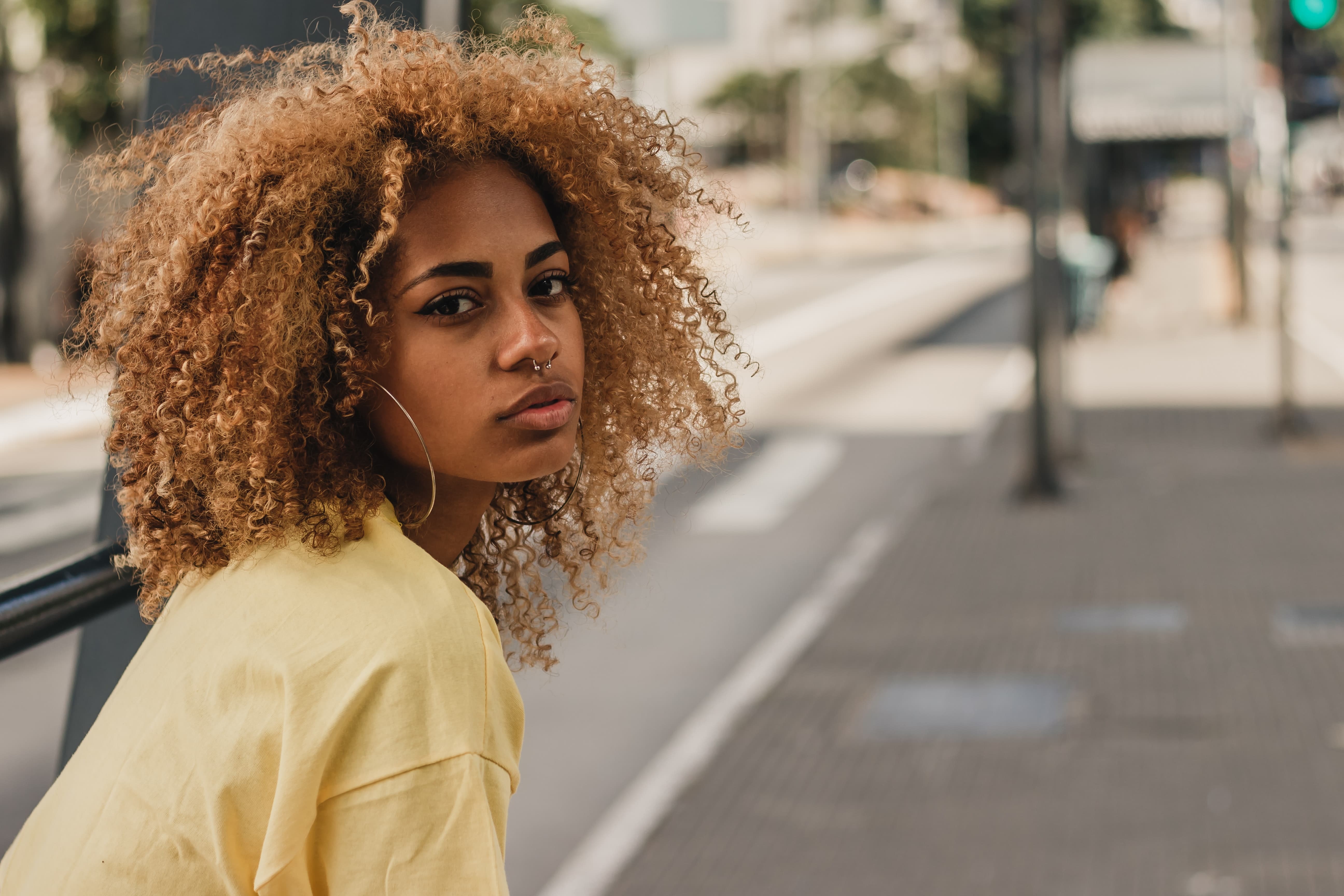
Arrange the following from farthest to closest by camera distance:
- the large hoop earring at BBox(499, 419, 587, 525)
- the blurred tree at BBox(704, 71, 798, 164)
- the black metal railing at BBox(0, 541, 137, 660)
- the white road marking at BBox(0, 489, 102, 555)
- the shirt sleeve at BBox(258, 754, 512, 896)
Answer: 1. the blurred tree at BBox(704, 71, 798, 164)
2. the white road marking at BBox(0, 489, 102, 555)
3. the large hoop earring at BBox(499, 419, 587, 525)
4. the black metal railing at BBox(0, 541, 137, 660)
5. the shirt sleeve at BBox(258, 754, 512, 896)

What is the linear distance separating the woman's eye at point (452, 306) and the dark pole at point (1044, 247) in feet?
32.3

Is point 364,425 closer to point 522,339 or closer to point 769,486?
point 522,339

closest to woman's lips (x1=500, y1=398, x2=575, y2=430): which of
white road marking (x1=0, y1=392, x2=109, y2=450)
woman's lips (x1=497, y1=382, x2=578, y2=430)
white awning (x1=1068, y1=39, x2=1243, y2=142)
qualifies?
woman's lips (x1=497, y1=382, x2=578, y2=430)

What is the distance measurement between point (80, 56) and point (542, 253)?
2345cm

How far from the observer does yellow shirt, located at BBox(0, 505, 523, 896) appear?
1278mm

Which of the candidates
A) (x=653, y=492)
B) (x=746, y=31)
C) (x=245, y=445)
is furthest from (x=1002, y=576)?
(x=746, y=31)

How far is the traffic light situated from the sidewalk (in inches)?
168

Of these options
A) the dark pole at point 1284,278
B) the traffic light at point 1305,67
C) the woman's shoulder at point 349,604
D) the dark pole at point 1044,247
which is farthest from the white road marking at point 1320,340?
the woman's shoulder at point 349,604

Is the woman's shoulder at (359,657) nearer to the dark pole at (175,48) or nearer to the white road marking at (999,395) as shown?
the dark pole at (175,48)

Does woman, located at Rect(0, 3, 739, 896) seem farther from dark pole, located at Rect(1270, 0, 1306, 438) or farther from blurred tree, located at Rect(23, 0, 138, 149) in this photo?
blurred tree, located at Rect(23, 0, 138, 149)

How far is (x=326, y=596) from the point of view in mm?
1361

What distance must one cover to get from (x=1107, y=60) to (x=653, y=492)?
2535 centimetres

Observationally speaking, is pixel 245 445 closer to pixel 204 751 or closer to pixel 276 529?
pixel 276 529

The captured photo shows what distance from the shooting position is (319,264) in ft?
5.21
